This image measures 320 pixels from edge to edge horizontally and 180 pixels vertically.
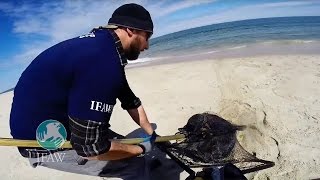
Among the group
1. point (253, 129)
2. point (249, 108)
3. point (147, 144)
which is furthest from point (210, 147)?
point (249, 108)

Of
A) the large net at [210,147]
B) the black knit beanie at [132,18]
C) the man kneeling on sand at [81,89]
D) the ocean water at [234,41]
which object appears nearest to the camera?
the man kneeling on sand at [81,89]

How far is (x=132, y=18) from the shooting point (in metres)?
2.64

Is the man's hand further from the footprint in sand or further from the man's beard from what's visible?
the footprint in sand

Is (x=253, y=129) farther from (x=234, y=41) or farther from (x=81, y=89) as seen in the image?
(x=234, y=41)

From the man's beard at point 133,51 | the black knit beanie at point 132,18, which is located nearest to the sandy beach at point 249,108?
the man's beard at point 133,51

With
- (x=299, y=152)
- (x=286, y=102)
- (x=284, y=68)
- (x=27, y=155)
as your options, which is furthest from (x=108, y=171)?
(x=284, y=68)

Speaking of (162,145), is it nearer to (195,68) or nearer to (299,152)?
(299,152)

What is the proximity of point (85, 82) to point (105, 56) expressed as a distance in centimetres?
23

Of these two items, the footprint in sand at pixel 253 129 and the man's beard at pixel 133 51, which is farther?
the footprint in sand at pixel 253 129

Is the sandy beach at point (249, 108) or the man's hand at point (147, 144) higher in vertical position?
the man's hand at point (147, 144)

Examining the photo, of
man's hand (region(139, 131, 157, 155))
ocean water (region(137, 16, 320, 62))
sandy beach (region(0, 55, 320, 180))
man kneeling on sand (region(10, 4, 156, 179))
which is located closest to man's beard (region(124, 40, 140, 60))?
man kneeling on sand (region(10, 4, 156, 179))

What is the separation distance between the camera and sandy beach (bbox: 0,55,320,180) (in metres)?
4.80

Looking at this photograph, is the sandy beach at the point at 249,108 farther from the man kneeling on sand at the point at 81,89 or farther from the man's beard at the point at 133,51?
the man's beard at the point at 133,51

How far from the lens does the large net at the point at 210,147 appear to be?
3.33 m
